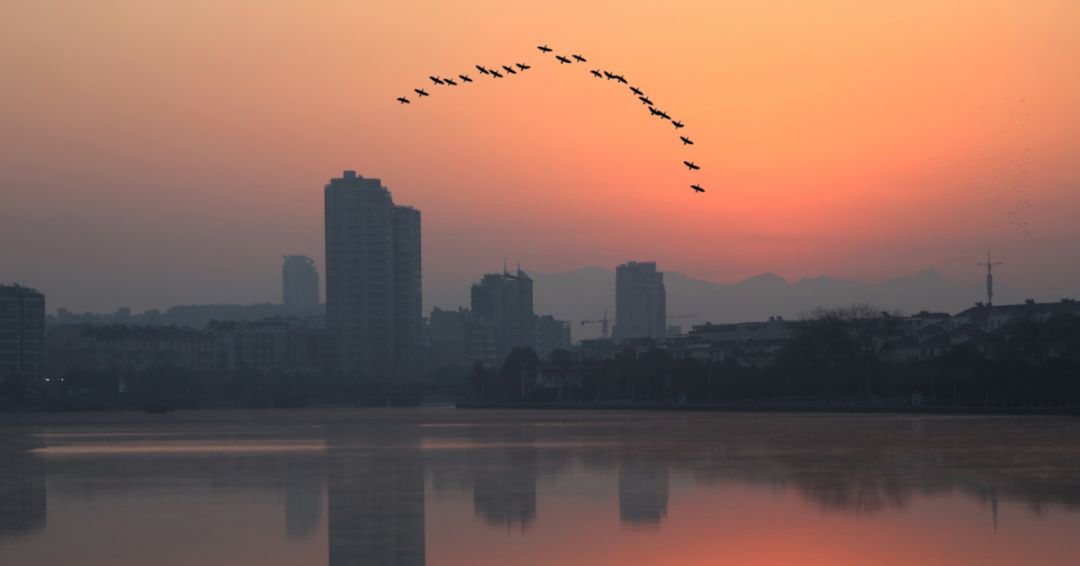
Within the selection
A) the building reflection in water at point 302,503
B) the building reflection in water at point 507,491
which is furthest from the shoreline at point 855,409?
the building reflection in water at point 302,503

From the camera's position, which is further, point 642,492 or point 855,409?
point 855,409

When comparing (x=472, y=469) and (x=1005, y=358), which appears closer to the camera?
(x=472, y=469)

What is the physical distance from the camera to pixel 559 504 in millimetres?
37656

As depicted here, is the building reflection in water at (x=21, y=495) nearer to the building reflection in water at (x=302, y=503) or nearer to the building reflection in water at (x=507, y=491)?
the building reflection in water at (x=302, y=503)

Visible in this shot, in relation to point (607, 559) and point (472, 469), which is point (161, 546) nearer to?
point (607, 559)

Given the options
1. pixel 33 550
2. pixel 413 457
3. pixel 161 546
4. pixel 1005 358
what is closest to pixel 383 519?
pixel 161 546

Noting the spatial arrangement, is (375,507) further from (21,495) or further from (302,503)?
(21,495)

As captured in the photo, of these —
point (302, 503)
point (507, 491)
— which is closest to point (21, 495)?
point (302, 503)

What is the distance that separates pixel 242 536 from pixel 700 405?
429 feet

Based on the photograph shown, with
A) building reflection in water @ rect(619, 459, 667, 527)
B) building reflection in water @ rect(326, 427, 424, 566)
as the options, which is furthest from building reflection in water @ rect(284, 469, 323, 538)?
building reflection in water @ rect(619, 459, 667, 527)

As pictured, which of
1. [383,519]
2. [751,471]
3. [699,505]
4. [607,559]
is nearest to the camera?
[607,559]

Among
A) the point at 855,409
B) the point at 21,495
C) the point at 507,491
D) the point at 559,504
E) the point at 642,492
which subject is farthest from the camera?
the point at 855,409

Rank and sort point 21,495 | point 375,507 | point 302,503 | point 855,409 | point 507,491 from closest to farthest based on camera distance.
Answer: point 375,507 → point 302,503 → point 507,491 → point 21,495 → point 855,409

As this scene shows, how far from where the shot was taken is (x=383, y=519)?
34406 mm
